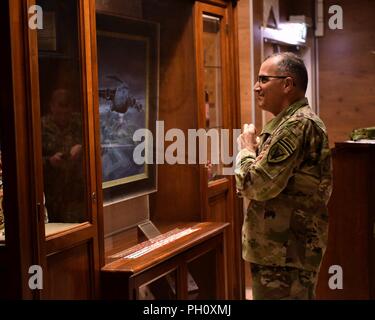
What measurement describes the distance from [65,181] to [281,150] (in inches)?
32.8

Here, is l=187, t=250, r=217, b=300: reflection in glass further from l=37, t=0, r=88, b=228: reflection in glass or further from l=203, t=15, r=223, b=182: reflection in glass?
l=37, t=0, r=88, b=228: reflection in glass

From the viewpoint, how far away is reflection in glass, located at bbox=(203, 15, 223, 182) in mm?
3592

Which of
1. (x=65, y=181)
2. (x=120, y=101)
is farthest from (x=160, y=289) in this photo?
(x=120, y=101)

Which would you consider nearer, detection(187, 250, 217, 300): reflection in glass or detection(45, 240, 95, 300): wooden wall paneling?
detection(45, 240, 95, 300): wooden wall paneling

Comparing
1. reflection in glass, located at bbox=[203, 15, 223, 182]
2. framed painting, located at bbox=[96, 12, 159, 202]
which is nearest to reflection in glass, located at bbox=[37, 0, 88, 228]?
framed painting, located at bbox=[96, 12, 159, 202]

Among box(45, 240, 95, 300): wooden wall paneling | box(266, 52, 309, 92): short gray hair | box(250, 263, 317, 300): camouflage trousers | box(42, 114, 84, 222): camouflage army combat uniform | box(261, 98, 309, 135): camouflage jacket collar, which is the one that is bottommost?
box(250, 263, 317, 300): camouflage trousers

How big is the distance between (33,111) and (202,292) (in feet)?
5.16

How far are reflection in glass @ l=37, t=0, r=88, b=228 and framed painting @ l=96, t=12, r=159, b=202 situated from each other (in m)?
0.39

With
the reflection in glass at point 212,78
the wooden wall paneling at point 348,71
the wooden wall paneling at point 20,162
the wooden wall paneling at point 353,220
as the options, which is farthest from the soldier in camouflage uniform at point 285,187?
the wooden wall paneling at point 348,71

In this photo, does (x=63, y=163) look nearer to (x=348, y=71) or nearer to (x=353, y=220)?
(x=353, y=220)

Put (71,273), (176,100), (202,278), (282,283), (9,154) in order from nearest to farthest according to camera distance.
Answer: (9,154) → (71,273) → (282,283) → (202,278) → (176,100)

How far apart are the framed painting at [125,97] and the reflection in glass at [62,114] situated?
390 millimetres

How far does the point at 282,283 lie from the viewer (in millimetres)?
2453

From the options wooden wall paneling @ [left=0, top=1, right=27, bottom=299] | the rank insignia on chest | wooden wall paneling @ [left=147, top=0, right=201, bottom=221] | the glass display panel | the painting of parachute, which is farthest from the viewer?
wooden wall paneling @ [left=147, top=0, right=201, bottom=221]
